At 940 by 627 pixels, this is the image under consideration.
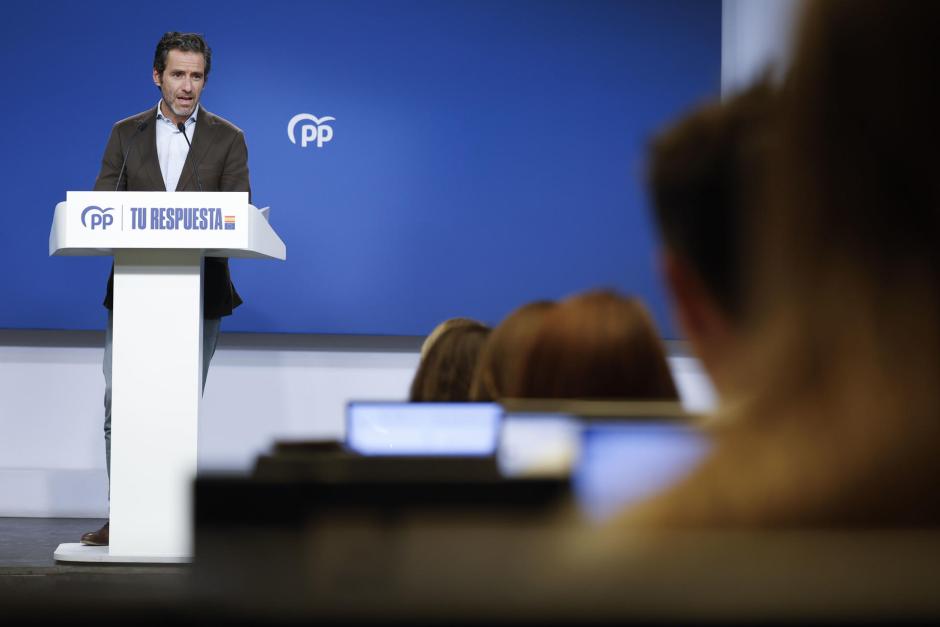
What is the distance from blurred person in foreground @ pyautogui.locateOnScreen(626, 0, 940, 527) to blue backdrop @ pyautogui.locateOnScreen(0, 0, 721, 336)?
5.01 meters

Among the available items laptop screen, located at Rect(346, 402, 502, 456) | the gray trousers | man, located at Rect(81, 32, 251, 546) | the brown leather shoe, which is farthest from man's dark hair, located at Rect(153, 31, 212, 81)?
laptop screen, located at Rect(346, 402, 502, 456)

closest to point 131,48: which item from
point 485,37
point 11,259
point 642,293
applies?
point 11,259

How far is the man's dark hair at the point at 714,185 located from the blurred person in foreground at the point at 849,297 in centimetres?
5

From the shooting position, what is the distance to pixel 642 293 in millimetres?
5602

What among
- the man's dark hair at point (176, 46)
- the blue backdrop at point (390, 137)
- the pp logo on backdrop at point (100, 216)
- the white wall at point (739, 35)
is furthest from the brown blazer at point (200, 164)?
the white wall at point (739, 35)

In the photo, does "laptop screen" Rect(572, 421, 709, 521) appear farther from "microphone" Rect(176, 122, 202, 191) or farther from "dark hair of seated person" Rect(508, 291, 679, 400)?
"microphone" Rect(176, 122, 202, 191)

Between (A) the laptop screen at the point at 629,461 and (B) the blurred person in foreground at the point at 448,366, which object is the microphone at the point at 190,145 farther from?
(A) the laptop screen at the point at 629,461

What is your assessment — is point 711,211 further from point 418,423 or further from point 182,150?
point 182,150

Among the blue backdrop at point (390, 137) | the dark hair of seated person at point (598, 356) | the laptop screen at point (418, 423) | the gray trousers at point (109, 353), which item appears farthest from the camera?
the blue backdrop at point (390, 137)

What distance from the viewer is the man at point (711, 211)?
48 cm

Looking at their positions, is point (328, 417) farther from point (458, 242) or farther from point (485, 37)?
point (485, 37)

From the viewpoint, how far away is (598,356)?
4.82 ft

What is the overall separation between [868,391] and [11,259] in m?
5.36

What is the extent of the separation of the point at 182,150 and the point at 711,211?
4.10 meters
